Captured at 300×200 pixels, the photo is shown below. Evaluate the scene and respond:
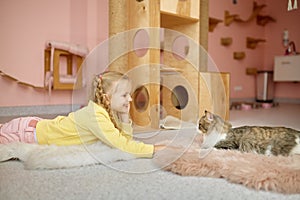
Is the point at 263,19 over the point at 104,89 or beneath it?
over

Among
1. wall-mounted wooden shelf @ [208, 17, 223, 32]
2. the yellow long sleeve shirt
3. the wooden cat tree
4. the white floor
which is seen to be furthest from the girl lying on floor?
wall-mounted wooden shelf @ [208, 17, 223, 32]

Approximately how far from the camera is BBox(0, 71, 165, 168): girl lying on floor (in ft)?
2.97

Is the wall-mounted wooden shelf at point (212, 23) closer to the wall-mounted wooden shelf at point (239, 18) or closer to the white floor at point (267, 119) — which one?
the wall-mounted wooden shelf at point (239, 18)

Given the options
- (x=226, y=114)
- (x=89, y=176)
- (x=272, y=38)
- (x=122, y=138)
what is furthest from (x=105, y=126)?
(x=272, y=38)

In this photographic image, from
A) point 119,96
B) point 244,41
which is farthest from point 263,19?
point 119,96

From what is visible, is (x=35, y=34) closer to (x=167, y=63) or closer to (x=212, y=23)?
(x=167, y=63)

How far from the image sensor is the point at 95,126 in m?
0.91

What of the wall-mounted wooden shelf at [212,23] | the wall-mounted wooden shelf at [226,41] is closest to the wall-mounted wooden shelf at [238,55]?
the wall-mounted wooden shelf at [226,41]

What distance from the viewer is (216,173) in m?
0.75

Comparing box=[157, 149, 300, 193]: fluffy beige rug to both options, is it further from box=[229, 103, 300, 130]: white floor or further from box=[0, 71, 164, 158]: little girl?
box=[229, 103, 300, 130]: white floor

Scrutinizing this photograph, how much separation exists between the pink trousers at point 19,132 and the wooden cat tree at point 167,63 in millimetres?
683

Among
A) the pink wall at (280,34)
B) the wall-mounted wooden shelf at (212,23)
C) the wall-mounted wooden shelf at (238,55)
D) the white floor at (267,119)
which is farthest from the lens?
the pink wall at (280,34)

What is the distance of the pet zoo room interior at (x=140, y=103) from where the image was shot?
2.32 feet

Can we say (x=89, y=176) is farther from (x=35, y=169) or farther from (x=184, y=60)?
(x=184, y=60)
